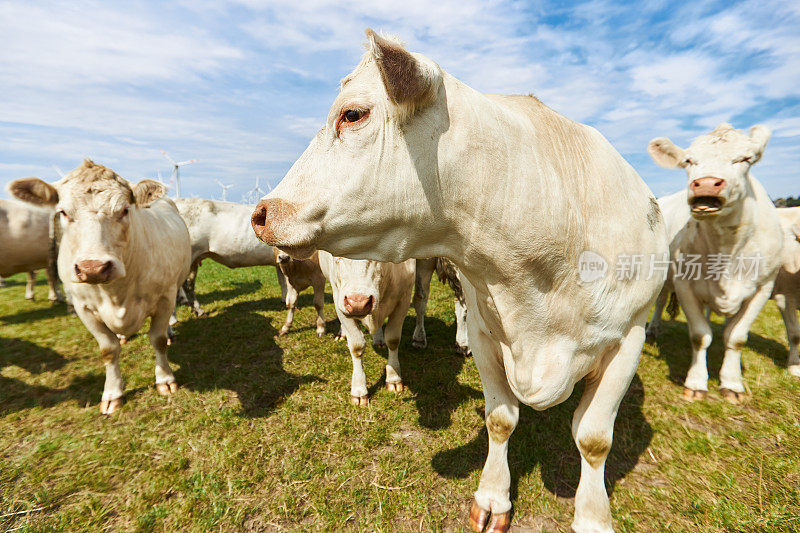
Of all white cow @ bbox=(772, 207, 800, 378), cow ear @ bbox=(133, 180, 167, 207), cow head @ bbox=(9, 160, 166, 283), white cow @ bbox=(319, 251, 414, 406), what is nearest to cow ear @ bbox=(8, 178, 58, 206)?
cow head @ bbox=(9, 160, 166, 283)

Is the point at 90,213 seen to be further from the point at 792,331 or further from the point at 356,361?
the point at 792,331

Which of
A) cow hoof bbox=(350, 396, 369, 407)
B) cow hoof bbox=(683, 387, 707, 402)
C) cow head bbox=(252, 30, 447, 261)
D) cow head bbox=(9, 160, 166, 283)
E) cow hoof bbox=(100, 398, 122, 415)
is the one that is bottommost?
cow hoof bbox=(100, 398, 122, 415)

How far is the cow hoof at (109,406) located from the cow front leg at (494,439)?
382 centimetres

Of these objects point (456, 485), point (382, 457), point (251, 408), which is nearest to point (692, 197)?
point (456, 485)

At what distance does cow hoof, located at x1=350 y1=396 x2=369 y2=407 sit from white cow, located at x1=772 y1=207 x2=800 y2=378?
205 inches

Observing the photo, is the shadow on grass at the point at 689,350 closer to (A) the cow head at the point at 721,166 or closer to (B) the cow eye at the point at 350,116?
(A) the cow head at the point at 721,166

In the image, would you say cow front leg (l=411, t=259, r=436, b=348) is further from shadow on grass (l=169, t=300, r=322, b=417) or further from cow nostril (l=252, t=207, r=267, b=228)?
cow nostril (l=252, t=207, r=267, b=228)

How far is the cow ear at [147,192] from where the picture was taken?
3.70 m

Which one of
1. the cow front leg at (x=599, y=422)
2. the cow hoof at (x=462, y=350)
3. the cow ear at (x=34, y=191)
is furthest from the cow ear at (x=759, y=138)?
the cow ear at (x=34, y=191)

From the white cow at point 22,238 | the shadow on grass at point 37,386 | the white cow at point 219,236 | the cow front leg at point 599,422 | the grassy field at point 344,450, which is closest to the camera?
the cow front leg at point 599,422

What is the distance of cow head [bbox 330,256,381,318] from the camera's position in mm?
2994

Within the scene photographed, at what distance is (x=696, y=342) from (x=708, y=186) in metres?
1.81

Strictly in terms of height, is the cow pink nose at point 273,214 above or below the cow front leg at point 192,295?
above

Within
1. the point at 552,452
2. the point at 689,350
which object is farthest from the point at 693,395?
the point at 552,452
